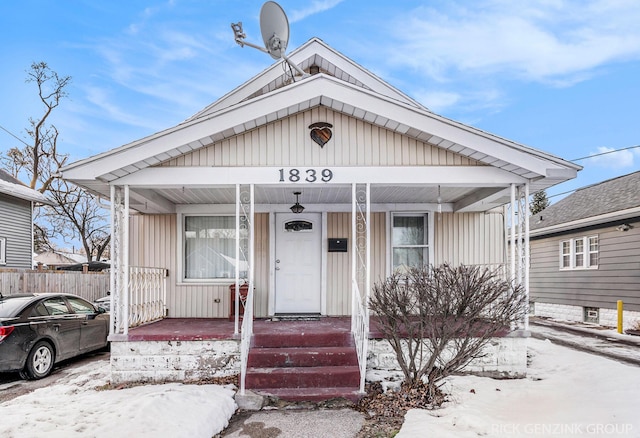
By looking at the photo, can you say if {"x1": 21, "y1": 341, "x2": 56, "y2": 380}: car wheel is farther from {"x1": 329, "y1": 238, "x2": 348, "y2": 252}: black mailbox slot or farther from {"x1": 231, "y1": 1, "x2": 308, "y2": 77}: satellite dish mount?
{"x1": 231, "y1": 1, "x2": 308, "y2": 77}: satellite dish mount

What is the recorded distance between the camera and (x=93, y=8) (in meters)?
16.9

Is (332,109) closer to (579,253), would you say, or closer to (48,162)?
(579,253)

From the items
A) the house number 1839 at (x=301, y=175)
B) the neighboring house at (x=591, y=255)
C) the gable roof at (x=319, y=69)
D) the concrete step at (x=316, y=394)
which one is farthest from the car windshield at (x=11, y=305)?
the neighboring house at (x=591, y=255)

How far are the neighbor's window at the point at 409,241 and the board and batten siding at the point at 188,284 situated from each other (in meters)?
2.46

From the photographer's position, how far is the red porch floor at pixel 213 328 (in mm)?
5844

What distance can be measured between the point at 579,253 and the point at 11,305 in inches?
575

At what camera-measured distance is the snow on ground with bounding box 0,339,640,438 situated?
4020mm

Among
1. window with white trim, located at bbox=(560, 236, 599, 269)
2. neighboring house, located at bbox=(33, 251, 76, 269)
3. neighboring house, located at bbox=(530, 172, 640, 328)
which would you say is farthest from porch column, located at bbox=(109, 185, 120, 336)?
neighboring house, located at bbox=(33, 251, 76, 269)

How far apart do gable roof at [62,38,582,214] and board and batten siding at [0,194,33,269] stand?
964 cm

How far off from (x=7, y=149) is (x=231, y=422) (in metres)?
22.6

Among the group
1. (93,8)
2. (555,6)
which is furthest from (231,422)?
(93,8)

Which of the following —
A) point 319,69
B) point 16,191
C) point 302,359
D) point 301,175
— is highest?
point 319,69

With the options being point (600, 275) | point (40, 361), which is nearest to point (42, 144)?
point (40, 361)

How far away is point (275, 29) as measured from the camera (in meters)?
7.03
